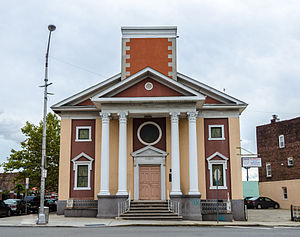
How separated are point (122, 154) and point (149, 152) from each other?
8.42 ft

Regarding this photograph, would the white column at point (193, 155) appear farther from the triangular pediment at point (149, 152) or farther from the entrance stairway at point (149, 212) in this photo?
the triangular pediment at point (149, 152)

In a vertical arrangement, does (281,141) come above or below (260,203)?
above

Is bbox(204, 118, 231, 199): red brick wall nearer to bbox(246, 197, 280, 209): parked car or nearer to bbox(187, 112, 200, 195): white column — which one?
bbox(187, 112, 200, 195): white column

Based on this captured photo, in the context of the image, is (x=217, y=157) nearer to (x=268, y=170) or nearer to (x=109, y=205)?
(x=109, y=205)

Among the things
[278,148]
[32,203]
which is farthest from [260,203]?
[32,203]

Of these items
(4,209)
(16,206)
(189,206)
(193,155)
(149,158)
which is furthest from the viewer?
(16,206)

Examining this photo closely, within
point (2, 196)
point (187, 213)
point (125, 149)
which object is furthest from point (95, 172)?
point (2, 196)

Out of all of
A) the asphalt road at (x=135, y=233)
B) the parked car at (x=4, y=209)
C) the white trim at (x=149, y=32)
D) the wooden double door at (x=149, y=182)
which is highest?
the white trim at (x=149, y=32)

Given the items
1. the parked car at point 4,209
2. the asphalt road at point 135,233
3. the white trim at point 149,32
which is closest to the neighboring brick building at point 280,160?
the white trim at point 149,32

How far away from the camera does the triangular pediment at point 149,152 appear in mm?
26609

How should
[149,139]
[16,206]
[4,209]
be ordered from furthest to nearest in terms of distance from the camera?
[16,206] < [4,209] < [149,139]

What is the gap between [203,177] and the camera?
86.9ft

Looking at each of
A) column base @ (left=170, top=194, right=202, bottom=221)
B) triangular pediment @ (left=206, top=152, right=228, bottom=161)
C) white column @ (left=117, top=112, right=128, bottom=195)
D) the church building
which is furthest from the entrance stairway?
triangular pediment @ (left=206, top=152, right=228, bottom=161)

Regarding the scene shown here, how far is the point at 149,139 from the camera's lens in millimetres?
27109
